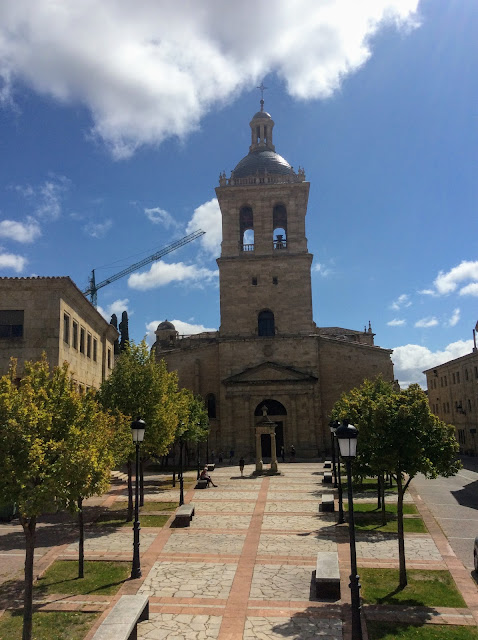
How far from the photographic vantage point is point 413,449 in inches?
476

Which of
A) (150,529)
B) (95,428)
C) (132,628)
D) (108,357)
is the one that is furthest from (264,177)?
(132,628)

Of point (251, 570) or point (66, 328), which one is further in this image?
point (66, 328)

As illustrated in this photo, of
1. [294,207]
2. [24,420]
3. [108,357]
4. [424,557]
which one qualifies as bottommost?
[424,557]

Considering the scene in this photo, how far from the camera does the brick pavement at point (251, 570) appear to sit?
32.1 feet

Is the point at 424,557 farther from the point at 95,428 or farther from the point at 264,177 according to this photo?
the point at 264,177

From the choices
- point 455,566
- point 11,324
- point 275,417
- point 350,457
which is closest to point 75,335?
point 11,324

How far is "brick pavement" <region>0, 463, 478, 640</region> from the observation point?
9789 millimetres

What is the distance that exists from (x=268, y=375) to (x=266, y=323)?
5151 mm

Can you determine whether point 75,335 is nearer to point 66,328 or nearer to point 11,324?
point 66,328

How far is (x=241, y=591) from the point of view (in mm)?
11492

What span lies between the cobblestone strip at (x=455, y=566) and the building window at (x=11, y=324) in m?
18.6

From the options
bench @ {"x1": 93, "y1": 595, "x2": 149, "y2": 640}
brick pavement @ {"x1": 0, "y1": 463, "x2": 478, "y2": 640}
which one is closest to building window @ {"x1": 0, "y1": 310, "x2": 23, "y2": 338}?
brick pavement @ {"x1": 0, "y1": 463, "x2": 478, "y2": 640}

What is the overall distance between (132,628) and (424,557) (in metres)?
8.70

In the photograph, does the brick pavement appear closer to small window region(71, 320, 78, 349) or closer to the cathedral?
small window region(71, 320, 78, 349)
